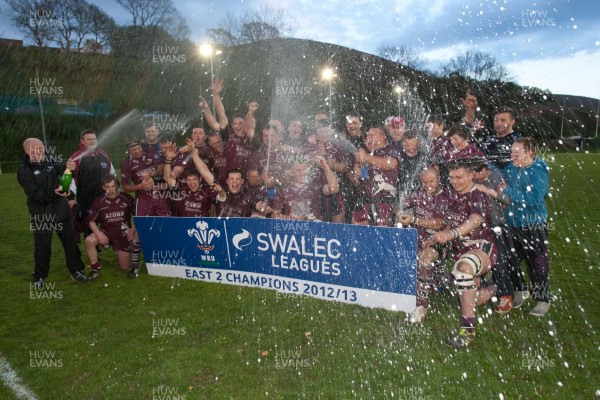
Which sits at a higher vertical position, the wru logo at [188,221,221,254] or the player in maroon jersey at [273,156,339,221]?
the player in maroon jersey at [273,156,339,221]

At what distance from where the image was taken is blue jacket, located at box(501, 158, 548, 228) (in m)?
4.28

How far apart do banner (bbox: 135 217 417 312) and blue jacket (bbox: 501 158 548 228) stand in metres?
1.15

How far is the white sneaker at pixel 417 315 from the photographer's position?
4.25 m

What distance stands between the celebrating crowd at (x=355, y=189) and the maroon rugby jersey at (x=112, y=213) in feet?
0.05

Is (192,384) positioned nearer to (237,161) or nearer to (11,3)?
(237,161)

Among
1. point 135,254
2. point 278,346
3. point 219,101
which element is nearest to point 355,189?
point 278,346

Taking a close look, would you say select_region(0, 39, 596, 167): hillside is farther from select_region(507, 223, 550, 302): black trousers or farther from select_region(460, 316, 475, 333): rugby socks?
select_region(460, 316, 475, 333): rugby socks

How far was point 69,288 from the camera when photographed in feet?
19.4

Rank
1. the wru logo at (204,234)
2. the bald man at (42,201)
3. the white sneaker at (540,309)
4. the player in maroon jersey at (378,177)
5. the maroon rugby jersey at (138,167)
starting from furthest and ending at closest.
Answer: the maroon rugby jersey at (138,167) → the bald man at (42,201) → the wru logo at (204,234) → the player in maroon jersey at (378,177) → the white sneaker at (540,309)

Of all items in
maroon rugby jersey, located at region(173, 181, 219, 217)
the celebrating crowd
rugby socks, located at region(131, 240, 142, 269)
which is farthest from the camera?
rugby socks, located at region(131, 240, 142, 269)

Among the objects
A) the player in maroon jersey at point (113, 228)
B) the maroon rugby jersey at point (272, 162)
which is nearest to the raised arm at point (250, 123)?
the maroon rugby jersey at point (272, 162)

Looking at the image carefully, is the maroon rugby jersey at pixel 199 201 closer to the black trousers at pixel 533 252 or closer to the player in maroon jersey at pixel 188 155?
the player in maroon jersey at pixel 188 155

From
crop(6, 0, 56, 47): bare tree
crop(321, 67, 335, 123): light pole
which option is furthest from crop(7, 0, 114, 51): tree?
crop(321, 67, 335, 123): light pole

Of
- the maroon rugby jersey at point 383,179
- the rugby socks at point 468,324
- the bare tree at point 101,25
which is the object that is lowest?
the rugby socks at point 468,324
